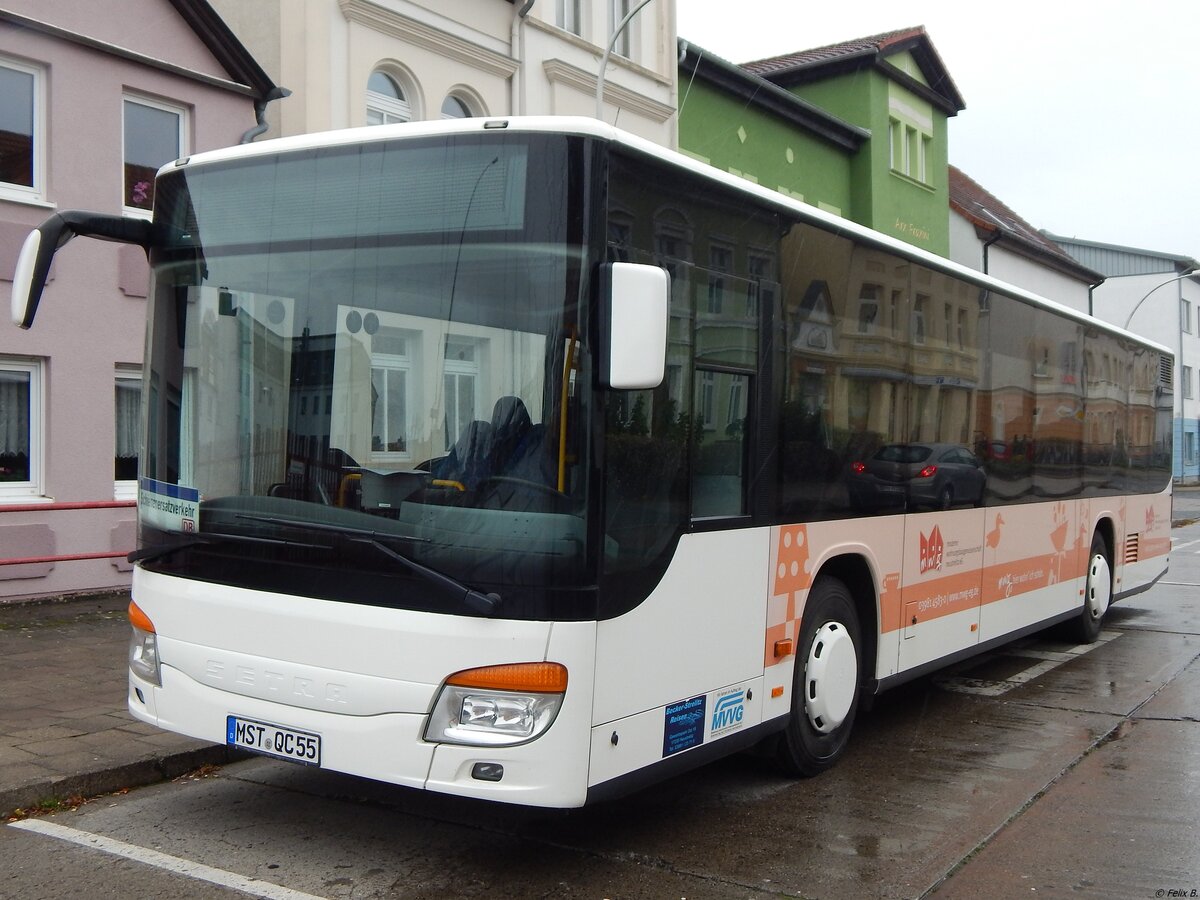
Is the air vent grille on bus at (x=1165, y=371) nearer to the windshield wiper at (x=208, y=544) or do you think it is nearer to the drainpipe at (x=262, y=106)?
the drainpipe at (x=262, y=106)

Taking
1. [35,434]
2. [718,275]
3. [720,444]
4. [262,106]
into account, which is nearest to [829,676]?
[720,444]

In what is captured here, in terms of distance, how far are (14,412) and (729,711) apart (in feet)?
31.2

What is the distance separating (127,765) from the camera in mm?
6238

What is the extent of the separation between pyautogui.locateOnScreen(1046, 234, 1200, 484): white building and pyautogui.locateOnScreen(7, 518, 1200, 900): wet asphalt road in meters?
57.2

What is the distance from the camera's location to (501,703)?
4.47 m

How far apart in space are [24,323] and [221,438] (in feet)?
3.02

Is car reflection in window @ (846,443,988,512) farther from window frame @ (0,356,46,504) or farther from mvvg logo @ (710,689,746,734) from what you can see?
window frame @ (0,356,46,504)

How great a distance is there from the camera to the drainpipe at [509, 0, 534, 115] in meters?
18.4

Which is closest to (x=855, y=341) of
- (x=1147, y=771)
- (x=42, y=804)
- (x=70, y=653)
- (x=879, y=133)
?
(x=1147, y=771)

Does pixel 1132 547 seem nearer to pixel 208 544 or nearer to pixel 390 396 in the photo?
pixel 390 396

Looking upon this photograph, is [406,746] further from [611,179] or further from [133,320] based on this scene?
[133,320]

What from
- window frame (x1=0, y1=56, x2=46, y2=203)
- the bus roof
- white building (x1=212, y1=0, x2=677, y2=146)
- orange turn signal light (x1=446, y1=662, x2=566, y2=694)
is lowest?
orange turn signal light (x1=446, y1=662, x2=566, y2=694)

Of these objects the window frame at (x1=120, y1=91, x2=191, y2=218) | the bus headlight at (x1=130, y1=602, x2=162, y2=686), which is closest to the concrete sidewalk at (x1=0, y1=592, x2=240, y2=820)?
the bus headlight at (x1=130, y1=602, x2=162, y2=686)

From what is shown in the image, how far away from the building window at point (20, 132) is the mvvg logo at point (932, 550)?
947 centimetres
